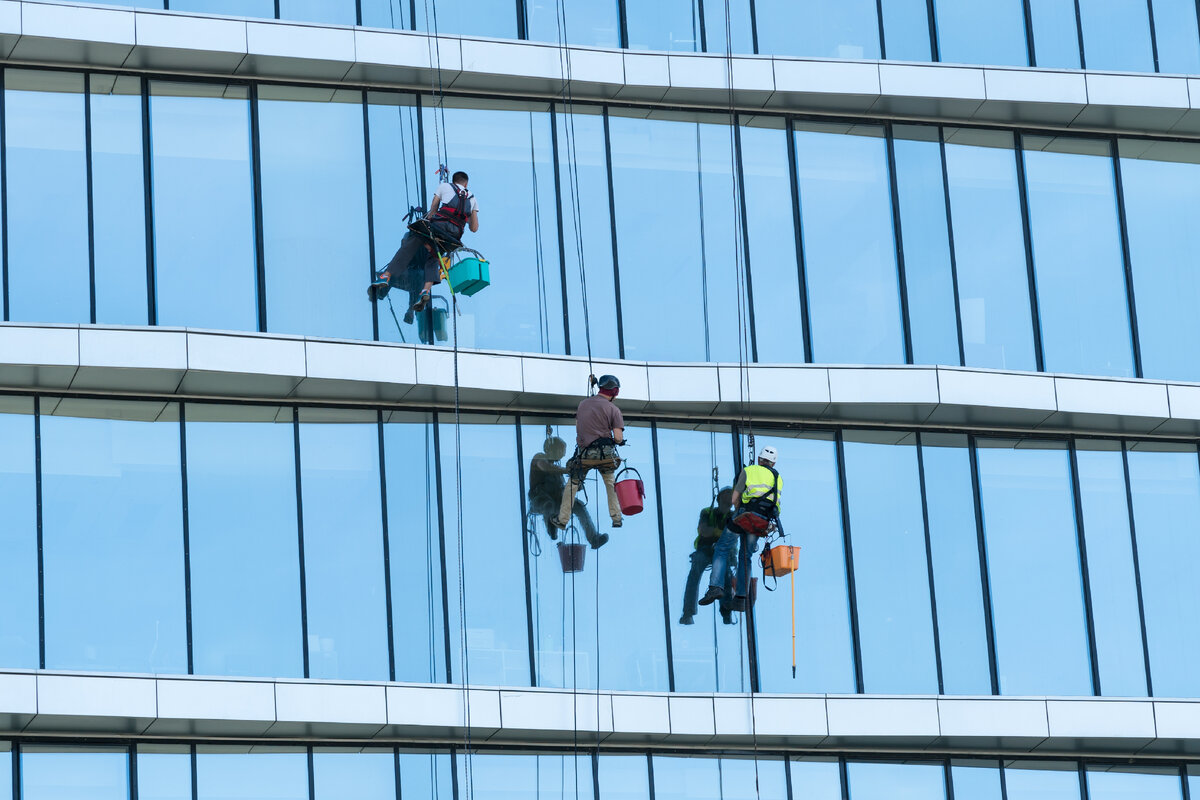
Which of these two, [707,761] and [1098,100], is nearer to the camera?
[707,761]

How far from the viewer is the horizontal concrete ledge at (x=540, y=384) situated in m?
25.4

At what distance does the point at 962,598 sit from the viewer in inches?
1087

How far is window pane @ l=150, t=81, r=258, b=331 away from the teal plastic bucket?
2.31 meters

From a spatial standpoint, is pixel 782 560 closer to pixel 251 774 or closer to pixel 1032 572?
pixel 1032 572

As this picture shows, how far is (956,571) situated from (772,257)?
4411mm

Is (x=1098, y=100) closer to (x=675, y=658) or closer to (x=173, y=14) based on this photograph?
(x=675, y=658)

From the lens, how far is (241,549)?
2562 cm

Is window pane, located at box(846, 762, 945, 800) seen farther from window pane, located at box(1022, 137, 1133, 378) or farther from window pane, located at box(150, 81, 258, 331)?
window pane, located at box(150, 81, 258, 331)

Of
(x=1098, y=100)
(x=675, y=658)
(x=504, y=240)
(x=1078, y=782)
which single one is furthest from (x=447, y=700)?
(x=1098, y=100)

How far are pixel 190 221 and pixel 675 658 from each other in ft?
24.7

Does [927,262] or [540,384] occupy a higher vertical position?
[927,262]

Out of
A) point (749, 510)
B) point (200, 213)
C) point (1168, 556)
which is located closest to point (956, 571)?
point (1168, 556)

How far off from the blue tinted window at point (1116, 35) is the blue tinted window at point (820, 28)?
2.95 metres

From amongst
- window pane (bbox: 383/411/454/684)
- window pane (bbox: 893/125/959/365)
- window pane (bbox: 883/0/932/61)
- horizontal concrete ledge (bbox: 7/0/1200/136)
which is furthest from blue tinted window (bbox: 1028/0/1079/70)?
window pane (bbox: 383/411/454/684)
